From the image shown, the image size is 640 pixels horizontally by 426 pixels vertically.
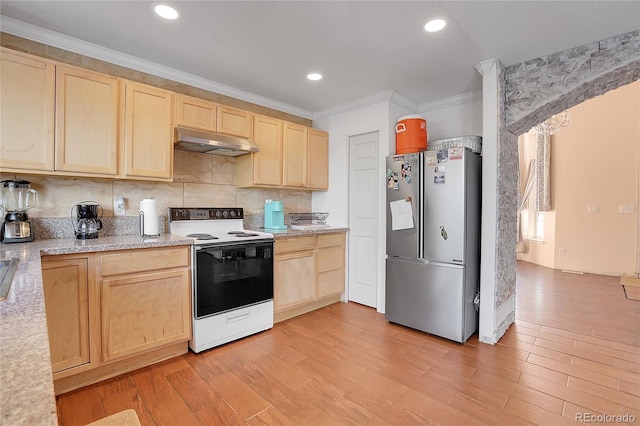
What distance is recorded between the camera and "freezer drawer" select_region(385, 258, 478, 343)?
2.65 meters

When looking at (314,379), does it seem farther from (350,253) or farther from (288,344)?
(350,253)

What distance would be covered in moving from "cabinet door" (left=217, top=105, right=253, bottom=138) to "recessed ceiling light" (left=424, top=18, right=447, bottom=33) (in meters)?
1.82

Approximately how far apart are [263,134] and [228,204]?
2.79 ft

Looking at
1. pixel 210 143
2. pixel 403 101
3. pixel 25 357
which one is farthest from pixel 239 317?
pixel 403 101

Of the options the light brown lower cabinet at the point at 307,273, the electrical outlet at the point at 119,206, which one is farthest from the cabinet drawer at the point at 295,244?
the electrical outlet at the point at 119,206

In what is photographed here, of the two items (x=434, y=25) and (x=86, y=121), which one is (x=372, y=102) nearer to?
(x=434, y=25)

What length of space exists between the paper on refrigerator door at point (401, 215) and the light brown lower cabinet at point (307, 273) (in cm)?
86

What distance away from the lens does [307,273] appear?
11.0ft

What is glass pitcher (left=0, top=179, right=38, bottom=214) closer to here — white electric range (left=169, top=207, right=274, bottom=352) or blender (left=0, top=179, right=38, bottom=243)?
blender (left=0, top=179, right=38, bottom=243)

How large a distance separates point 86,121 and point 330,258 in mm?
2590

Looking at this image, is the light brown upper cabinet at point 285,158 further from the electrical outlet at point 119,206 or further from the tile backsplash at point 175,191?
the electrical outlet at point 119,206

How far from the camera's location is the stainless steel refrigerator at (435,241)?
8.65 ft

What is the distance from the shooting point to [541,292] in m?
4.13

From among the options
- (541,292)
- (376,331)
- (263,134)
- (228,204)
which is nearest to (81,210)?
(228,204)
